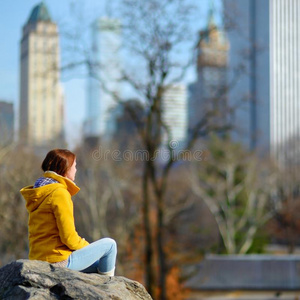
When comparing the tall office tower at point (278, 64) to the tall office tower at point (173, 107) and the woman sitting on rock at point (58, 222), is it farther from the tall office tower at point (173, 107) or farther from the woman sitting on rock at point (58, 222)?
the woman sitting on rock at point (58, 222)

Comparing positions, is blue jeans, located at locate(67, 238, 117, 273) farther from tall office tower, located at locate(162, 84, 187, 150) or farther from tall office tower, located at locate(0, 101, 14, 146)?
tall office tower, located at locate(0, 101, 14, 146)

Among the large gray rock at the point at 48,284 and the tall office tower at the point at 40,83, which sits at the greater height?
the tall office tower at the point at 40,83

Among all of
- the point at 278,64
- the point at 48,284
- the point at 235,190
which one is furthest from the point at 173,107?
the point at 278,64

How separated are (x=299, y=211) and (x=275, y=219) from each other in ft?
9.61

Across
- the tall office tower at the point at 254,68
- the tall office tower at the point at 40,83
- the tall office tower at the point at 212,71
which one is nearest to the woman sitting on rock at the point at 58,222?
the tall office tower at the point at 40,83

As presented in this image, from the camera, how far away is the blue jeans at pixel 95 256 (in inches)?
173

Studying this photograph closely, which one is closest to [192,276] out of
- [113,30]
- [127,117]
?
[127,117]

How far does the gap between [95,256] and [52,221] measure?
402mm

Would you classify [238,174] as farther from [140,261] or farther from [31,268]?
[31,268]

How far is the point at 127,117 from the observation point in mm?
17922

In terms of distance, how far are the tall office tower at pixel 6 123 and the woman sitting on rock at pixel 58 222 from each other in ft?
61.6

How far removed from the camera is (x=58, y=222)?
14.0 ft

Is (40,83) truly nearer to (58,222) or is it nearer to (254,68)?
(254,68)

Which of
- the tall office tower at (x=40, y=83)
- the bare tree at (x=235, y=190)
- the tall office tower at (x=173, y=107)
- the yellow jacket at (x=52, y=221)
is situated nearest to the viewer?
the yellow jacket at (x=52, y=221)
